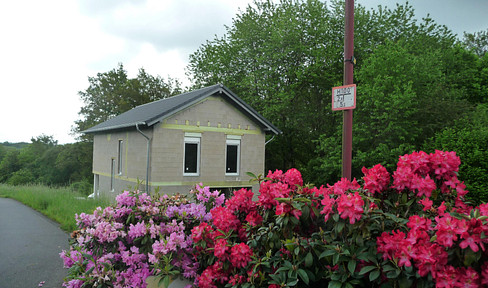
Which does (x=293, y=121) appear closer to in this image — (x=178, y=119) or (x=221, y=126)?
(x=221, y=126)

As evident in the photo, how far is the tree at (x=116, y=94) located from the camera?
37.7 meters

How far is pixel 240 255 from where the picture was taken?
298cm

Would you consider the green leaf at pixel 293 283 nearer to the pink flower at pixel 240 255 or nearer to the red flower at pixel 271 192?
the pink flower at pixel 240 255

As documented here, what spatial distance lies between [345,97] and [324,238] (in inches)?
123

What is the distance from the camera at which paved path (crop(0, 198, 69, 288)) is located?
19.8ft

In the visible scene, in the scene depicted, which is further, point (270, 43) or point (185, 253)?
point (270, 43)

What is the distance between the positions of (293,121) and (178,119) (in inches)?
368

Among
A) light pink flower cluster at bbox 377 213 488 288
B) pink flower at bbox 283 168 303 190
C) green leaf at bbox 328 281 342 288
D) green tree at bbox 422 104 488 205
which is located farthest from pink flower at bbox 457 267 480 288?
green tree at bbox 422 104 488 205

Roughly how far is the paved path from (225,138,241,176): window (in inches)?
311

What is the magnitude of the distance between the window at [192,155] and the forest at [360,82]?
6.77m

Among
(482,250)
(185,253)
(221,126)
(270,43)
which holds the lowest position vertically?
(185,253)

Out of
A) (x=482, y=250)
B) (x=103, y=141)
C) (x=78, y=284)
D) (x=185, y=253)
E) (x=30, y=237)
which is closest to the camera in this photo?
(x=482, y=250)

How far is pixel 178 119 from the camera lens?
15273mm

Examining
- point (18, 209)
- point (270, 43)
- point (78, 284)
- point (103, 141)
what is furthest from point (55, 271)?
point (270, 43)
